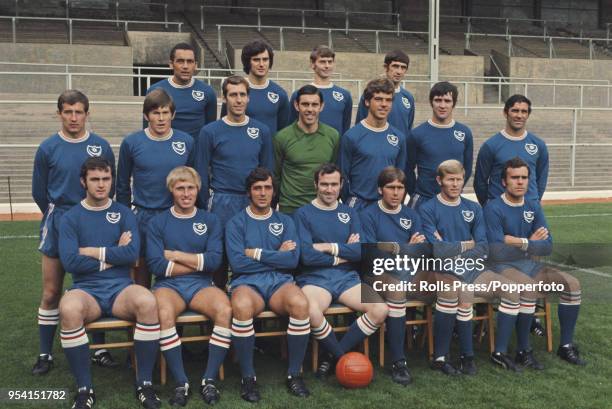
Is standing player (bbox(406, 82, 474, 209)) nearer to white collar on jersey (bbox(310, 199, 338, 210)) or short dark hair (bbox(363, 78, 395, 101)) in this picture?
short dark hair (bbox(363, 78, 395, 101))

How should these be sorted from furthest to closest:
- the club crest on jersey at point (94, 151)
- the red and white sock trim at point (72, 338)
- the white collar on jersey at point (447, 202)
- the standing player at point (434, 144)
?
the standing player at point (434, 144) < the white collar on jersey at point (447, 202) < the club crest on jersey at point (94, 151) < the red and white sock trim at point (72, 338)

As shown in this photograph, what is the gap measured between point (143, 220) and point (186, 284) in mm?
601

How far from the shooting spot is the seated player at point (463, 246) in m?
5.30

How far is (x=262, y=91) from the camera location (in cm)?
608

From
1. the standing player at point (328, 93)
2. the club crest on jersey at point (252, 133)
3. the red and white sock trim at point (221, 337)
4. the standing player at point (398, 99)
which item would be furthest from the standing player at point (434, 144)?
the red and white sock trim at point (221, 337)

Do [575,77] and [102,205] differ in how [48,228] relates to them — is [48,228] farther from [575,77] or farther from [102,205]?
[575,77]

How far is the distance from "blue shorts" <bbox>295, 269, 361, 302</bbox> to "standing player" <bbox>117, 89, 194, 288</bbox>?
1.07 meters

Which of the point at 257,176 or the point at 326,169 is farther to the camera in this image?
the point at 326,169

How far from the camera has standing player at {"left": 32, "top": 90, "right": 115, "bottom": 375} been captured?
5094mm

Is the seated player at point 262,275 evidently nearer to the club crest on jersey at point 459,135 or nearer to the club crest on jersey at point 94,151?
the club crest on jersey at point 94,151

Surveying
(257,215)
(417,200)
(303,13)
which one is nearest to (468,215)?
(417,200)

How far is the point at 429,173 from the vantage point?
6035 millimetres

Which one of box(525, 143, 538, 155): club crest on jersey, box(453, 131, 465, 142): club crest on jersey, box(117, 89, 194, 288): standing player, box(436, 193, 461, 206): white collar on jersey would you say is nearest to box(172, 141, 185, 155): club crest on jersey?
box(117, 89, 194, 288): standing player

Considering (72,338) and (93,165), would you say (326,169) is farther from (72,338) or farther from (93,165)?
(72,338)
